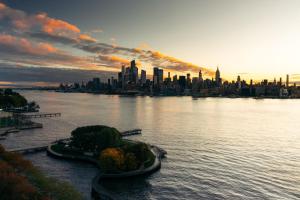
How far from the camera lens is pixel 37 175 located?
124 ft

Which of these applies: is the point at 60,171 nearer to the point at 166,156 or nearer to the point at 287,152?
the point at 166,156

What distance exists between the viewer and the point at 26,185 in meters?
27.8

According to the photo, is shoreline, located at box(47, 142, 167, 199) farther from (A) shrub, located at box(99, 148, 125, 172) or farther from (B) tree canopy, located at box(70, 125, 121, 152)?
(B) tree canopy, located at box(70, 125, 121, 152)

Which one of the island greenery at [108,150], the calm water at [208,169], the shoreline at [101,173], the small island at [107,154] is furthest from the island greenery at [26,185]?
the island greenery at [108,150]

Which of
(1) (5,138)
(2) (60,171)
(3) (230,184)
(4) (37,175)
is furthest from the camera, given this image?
(1) (5,138)

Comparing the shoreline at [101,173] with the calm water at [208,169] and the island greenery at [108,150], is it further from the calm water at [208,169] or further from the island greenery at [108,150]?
the calm water at [208,169]

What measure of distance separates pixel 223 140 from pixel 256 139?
15082 millimetres

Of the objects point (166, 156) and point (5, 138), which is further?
point (5, 138)

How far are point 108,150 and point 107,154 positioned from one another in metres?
1.18

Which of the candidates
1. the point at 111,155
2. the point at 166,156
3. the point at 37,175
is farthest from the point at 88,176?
the point at 166,156

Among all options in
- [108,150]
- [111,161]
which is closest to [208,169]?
[111,161]

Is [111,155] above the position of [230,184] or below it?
above

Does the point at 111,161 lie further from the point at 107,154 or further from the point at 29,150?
the point at 29,150

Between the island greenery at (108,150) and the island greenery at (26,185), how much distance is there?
1801 cm
